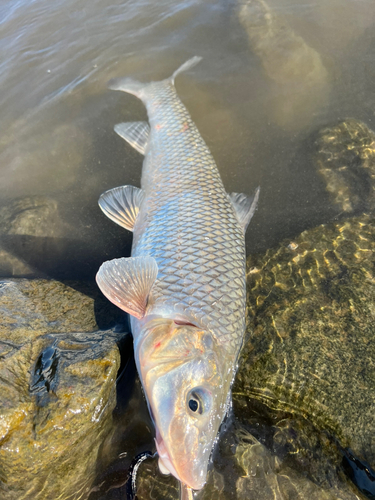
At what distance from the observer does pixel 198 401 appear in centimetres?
215

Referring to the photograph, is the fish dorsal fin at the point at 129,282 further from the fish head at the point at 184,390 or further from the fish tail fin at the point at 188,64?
the fish tail fin at the point at 188,64

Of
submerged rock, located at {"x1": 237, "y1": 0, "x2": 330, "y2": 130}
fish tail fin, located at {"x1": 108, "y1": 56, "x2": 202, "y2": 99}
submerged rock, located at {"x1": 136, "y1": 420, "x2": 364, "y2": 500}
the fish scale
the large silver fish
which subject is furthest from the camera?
submerged rock, located at {"x1": 237, "y1": 0, "x2": 330, "y2": 130}

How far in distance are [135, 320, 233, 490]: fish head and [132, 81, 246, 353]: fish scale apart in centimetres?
19

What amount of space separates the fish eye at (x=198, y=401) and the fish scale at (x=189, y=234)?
16.5 inches

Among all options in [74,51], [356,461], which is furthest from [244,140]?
[356,461]

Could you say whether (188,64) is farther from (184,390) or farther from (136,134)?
(184,390)

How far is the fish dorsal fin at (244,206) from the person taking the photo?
3498 mm

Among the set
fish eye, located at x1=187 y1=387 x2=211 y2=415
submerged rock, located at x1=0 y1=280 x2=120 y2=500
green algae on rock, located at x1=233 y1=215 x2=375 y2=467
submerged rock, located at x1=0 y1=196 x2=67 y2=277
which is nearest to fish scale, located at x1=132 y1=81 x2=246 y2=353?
fish eye, located at x1=187 y1=387 x2=211 y2=415

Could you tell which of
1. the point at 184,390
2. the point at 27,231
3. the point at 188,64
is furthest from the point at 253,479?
the point at 188,64

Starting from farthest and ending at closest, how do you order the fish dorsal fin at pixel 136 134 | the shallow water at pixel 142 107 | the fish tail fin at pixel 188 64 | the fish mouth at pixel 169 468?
the fish tail fin at pixel 188 64 → the fish dorsal fin at pixel 136 134 → the shallow water at pixel 142 107 → the fish mouth at pixel 169 468

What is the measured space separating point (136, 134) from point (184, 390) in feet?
11.2

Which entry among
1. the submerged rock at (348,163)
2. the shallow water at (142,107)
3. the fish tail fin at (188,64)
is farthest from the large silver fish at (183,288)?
the fish tail fin at (188,64)

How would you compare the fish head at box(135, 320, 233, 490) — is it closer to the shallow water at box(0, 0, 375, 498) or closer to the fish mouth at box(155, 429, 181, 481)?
the fish mouth at box(155, 429, 181, 481)

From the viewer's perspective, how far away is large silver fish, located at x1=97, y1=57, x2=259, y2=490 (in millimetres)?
2092
